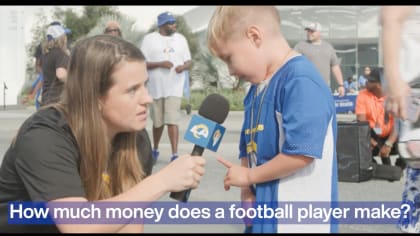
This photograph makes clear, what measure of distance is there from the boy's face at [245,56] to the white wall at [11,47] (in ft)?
40.8

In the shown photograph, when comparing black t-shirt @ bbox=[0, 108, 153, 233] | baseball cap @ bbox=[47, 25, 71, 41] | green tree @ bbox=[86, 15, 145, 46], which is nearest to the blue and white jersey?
black t-shirt @ bbox=[0, 108, 153, 233]

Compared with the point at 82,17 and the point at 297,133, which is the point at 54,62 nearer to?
the point at 297,133

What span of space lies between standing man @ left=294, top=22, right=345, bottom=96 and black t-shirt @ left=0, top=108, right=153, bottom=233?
628 cm

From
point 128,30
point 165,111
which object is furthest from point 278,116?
point 128,30

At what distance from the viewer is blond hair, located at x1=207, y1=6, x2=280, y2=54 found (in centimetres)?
263

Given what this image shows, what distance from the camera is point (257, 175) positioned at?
8.56ft

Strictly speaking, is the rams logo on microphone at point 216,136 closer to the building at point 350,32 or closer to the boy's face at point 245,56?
the boy's face at point 245,56

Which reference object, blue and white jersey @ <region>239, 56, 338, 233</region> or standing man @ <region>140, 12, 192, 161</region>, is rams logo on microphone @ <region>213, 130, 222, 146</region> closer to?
blue and white jersey @ <region>239, 56, 338, 233</region>

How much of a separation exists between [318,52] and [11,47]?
1160cm

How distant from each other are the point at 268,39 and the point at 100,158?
2.61 ft

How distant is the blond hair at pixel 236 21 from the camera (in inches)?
104

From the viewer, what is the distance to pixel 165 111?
7953mm

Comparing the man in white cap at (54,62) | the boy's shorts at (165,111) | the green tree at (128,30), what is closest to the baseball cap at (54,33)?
the man in white cap at (54,62)

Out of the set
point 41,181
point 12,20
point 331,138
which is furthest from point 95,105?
point 12,20
